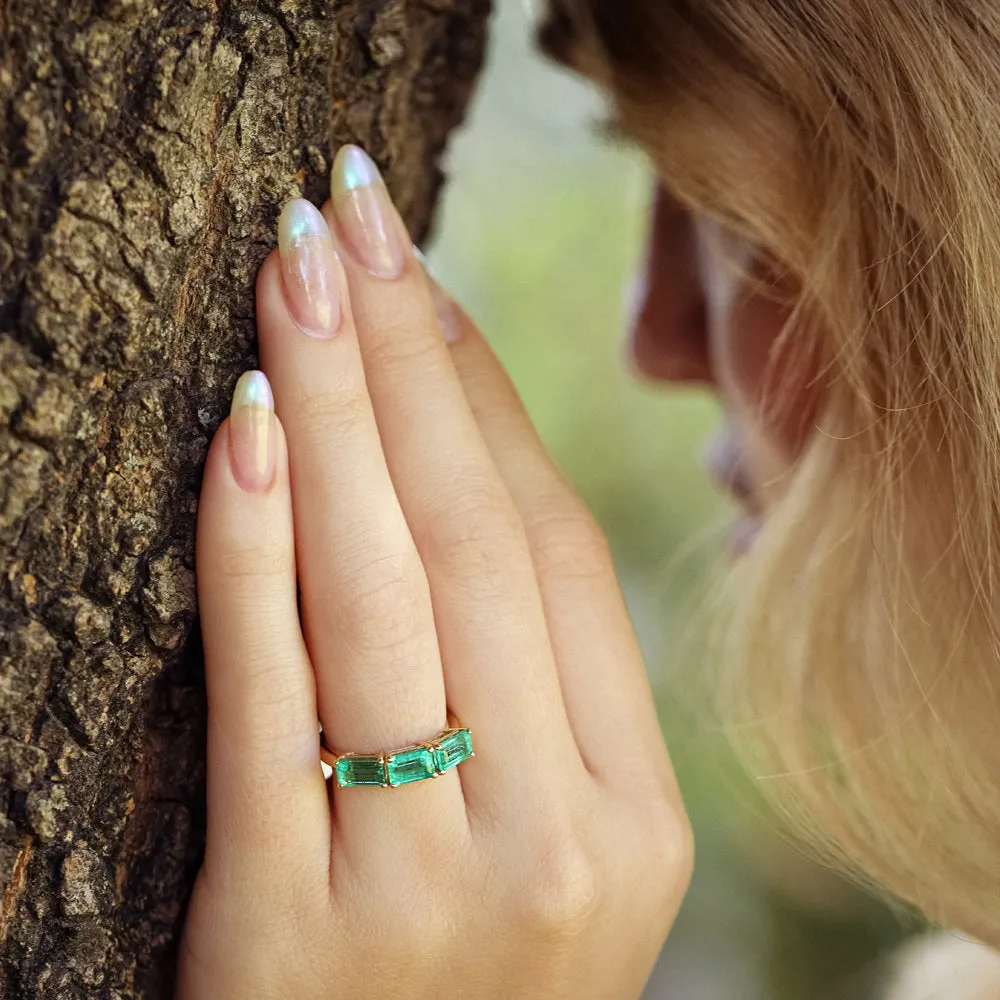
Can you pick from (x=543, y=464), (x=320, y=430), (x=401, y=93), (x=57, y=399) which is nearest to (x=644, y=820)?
(x=543, y=464)

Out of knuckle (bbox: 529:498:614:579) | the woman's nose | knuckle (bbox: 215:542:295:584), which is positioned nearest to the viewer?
knuckle (bbox: 215:542:295:584)

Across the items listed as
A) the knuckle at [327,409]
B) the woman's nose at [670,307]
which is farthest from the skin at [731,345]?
the knuckle at [327,409]

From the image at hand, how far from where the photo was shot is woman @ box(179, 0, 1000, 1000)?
81cm

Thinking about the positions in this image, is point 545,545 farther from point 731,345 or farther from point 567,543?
point 731,345

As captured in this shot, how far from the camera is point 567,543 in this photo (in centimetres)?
100

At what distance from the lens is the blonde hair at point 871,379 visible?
0.88 meters

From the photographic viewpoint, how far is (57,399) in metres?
0.68

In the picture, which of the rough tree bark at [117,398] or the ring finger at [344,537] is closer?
the rough tree bark at [117,398]

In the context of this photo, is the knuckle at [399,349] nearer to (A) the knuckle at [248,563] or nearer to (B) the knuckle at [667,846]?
(A) the knuckle at [248,563]

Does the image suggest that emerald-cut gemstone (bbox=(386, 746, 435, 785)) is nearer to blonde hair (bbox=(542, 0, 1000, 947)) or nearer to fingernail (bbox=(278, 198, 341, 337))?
fingernail (bbox=(278, 198, 341, 337))

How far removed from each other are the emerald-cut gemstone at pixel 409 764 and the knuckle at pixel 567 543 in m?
0.23

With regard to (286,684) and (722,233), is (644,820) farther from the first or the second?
(722,233)

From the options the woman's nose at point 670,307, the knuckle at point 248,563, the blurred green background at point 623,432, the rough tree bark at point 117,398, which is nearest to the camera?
the rough tree bark at point 117,398

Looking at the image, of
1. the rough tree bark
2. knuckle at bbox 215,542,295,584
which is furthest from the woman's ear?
knuckle at bbox 215,542,295,584
